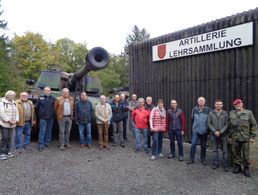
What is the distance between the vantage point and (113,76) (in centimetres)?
4509

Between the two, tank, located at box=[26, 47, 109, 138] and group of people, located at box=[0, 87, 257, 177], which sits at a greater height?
tank, located at box=[26, 47, 109, 138]

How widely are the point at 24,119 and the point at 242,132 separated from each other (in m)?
5.52

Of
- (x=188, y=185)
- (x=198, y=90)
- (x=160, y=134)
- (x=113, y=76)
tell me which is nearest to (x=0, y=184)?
(x=188, y=185)

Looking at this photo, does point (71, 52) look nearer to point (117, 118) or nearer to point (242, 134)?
point (117, 118)

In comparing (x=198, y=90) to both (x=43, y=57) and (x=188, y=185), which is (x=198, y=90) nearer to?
(x=188, y=185)

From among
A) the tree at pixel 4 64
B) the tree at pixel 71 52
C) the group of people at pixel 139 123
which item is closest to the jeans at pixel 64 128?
the group of people at pixel 139 123

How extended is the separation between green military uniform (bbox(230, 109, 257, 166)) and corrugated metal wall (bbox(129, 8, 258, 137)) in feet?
6.06

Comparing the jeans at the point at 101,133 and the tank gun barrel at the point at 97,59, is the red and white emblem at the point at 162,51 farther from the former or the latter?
the jeans at the point at 101,133

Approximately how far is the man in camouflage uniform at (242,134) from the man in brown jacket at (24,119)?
526cm

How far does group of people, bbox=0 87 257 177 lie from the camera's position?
7.15 meters

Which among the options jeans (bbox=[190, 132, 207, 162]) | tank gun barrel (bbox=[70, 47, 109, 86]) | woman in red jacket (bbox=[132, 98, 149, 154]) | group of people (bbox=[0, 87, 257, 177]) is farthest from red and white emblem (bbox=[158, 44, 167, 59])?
jeans (bbox=[190, 132, 207, 162])

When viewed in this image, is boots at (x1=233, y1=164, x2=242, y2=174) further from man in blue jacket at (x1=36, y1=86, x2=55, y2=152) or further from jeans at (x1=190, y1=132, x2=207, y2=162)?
man in blue jacket at (x1=36, y1=86, x2=55, y2=152)

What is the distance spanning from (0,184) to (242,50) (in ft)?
23.1

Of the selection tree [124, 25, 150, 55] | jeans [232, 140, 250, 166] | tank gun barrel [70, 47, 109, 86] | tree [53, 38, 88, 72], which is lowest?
jeans [232, 140, 250, 166]
